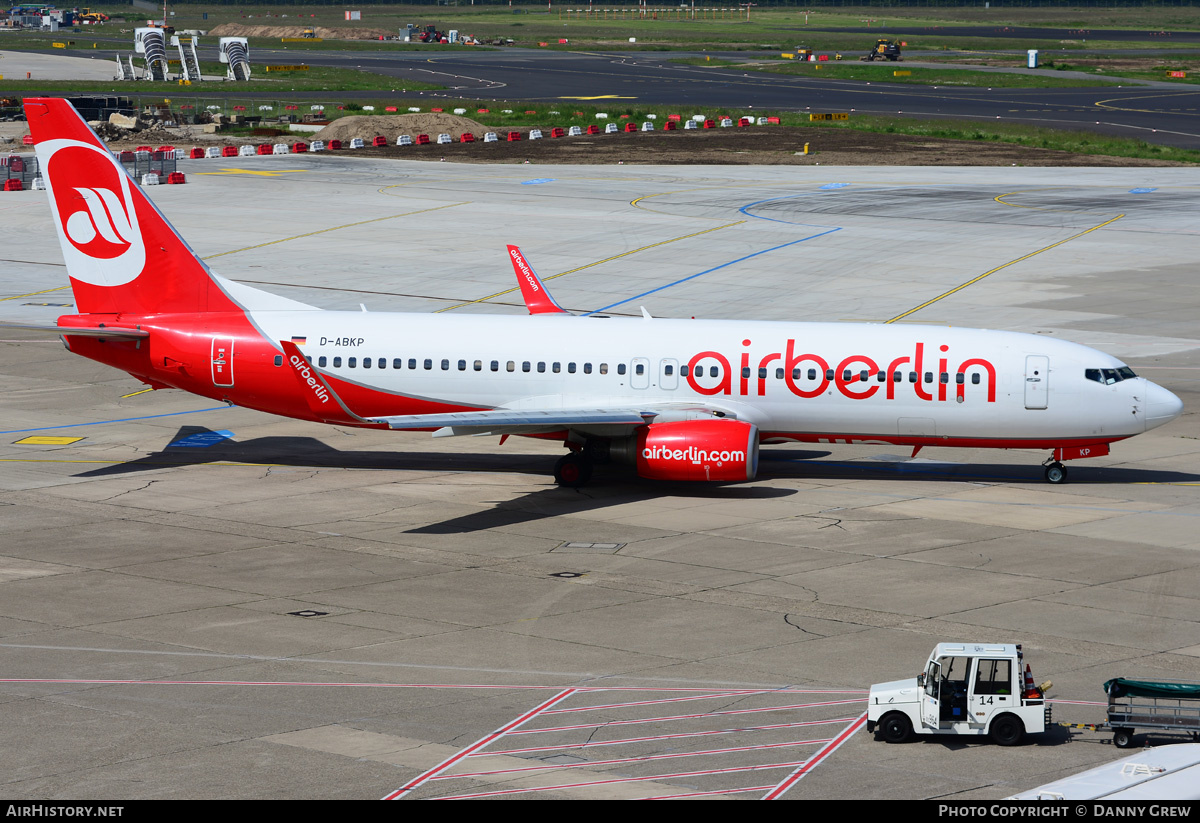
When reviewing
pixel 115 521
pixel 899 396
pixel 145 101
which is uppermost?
pixel 145 101

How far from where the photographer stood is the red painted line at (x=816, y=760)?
837 inches

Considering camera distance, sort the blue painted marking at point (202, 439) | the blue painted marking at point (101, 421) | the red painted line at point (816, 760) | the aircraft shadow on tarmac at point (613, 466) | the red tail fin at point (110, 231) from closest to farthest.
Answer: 1. the red painted line at point (816, 760)
2. the aircraft shadow on tarmac at point (613, 466)
3. the red tail fin at point (110, 231)
4. the blue painted marking at point (202, 439)
5. the blue painted marking at point (101, 421)

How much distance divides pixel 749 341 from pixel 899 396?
14.6 feet

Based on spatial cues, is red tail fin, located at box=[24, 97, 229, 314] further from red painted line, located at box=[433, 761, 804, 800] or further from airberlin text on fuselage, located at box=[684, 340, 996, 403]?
red painted line, located at box=[433, 761, 804, 800]

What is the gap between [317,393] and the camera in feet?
136

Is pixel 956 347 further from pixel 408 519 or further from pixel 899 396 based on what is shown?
pixel 408 519

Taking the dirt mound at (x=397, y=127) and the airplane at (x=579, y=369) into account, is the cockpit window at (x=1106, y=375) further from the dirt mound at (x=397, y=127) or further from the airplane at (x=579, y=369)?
the dirt mound at (x=397, y=127)

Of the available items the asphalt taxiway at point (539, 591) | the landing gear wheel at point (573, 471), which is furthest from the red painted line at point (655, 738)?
the landing gear wheel at point (573, 471)

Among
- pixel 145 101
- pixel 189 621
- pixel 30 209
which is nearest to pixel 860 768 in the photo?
pixel 189 621

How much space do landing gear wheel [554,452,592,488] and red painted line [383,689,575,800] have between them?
15.8 metres

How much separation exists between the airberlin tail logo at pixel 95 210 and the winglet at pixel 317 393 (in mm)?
5913

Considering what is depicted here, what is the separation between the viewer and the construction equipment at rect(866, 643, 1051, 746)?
23.0 meters

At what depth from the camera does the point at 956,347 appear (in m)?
40.3

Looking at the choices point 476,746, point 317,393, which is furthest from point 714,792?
point 317,393
